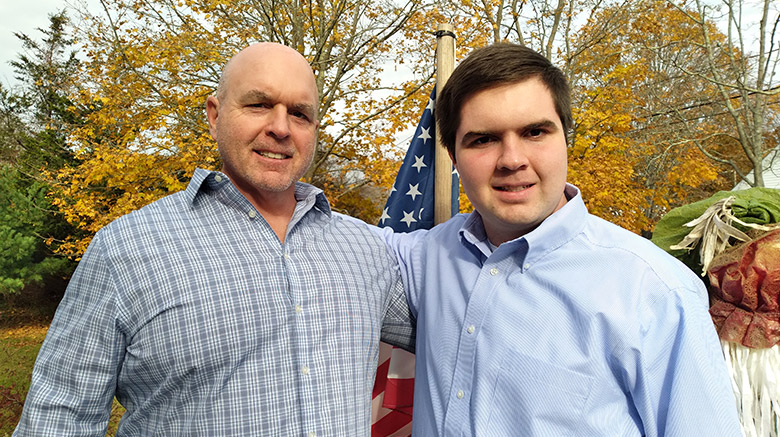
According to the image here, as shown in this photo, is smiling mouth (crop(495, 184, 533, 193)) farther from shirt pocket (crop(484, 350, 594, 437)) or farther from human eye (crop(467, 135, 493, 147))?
shirt pocket (crop(484, 350, 594, 437))

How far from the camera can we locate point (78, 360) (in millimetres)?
1596

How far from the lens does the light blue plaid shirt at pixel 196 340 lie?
161 centimetres

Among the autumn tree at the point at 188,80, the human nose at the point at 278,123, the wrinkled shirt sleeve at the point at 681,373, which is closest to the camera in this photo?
the wrinkled shirt sleeve at the point at 681,373

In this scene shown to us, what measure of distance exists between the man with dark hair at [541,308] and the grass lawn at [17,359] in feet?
29.2

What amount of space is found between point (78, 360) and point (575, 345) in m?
1.63

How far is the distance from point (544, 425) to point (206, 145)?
7339 mm

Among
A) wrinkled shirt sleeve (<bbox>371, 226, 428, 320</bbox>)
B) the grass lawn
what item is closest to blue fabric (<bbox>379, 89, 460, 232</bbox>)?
wrinkled shirt sleeve (<bbox>371, 226, 428, 320</bbox>)

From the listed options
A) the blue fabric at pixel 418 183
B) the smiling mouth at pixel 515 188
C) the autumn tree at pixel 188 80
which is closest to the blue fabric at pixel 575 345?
the smiling mouth at pixel 515 188

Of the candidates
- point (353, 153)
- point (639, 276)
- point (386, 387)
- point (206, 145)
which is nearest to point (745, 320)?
point (639, 276)

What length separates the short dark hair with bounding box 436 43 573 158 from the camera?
1.80 meters

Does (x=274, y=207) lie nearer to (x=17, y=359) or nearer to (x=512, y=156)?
(x=512, y=156)

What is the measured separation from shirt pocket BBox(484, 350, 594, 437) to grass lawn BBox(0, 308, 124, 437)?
355 inches

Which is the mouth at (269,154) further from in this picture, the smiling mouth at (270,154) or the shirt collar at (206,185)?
the shirt collar at (206,185)

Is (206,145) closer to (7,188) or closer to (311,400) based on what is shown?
(311,400)
